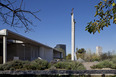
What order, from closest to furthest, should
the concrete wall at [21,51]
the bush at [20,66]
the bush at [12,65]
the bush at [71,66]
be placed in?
the bush at [12,65]
the bush at [20,66]
the bush at [71,66]
the concrete wall at [21,51]

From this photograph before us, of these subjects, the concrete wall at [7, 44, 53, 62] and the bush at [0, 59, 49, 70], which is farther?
the concrete wall at [7, 44, 53, 62]

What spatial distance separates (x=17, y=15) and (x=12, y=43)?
25475 mm

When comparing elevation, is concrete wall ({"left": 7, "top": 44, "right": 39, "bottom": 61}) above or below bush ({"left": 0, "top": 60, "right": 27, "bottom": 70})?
above

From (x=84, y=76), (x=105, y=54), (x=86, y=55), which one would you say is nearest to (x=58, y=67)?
(x=84, y=76)

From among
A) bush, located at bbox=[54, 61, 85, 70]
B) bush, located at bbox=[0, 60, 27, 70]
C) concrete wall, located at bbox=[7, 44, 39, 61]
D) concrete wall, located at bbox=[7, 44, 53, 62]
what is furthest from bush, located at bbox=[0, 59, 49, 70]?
concrete wall, located at bbox=[7, 44, 39, 61]

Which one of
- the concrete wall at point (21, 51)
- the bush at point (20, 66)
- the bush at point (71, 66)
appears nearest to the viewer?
the bush at point (20, 66)

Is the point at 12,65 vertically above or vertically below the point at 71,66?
above

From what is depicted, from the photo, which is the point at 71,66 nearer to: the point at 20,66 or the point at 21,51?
the point at 20,66

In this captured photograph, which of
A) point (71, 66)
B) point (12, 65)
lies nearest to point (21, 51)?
point (12, 65)

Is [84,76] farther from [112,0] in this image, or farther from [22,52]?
[22,52]

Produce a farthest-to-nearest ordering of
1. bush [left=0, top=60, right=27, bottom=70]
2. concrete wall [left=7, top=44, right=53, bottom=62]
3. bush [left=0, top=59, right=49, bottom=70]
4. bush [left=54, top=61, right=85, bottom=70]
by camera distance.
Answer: concrete wall [left=7, top=44, right=53, bottom=62], bush [left=54, top=61, right=85, bottom=70], bush [left=0, top=59, right=49, bottom=70], bush [left=0, top=60, right=27, bottom=70]

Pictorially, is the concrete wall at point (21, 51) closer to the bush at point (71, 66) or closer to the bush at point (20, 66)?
the bush at point (20, 66)

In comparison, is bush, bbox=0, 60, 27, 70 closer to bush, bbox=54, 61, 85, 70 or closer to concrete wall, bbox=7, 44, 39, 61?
bush, bbox=54, 61, 85, 70

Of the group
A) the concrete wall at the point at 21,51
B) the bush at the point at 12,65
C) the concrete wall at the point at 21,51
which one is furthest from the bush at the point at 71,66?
the concrete wall at the point at 21,51
